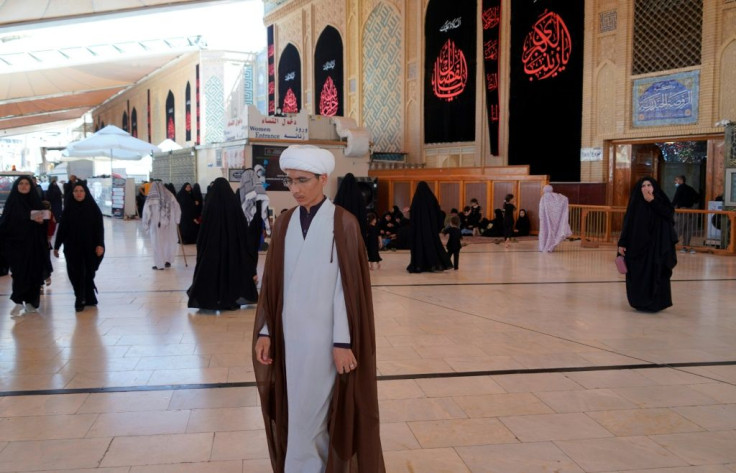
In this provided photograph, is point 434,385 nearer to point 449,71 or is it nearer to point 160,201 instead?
point 160,201

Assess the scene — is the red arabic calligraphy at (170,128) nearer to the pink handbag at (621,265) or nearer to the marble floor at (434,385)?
the marble floor at (434,385)

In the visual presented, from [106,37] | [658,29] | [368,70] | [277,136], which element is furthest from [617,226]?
[106,37]

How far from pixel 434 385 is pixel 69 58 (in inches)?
983

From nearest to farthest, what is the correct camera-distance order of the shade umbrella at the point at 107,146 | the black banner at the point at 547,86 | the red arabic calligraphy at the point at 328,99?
1. the black banner at the point at 547,86
2. the shade umbrella at the point at 107,146
3. the red arabic calligraphy at the point at 328,99

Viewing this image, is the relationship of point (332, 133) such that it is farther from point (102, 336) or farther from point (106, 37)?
Result: point (106, 37)

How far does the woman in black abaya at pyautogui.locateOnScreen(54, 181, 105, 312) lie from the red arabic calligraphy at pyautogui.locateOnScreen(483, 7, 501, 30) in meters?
10.8

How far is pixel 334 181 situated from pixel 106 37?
1568 cm

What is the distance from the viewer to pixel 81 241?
17.1ft

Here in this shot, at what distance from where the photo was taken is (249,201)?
577 centimetres

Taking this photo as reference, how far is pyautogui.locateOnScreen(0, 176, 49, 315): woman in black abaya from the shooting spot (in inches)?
202

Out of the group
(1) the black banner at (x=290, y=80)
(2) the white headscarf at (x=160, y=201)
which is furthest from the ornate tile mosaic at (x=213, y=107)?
(2) the white headscarf at (x=160, y=201)

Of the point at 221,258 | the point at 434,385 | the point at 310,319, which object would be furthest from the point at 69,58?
the point at 310,319

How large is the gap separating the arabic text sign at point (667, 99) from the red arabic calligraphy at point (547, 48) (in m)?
1.67

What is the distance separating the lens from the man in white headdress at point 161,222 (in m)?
7.70
